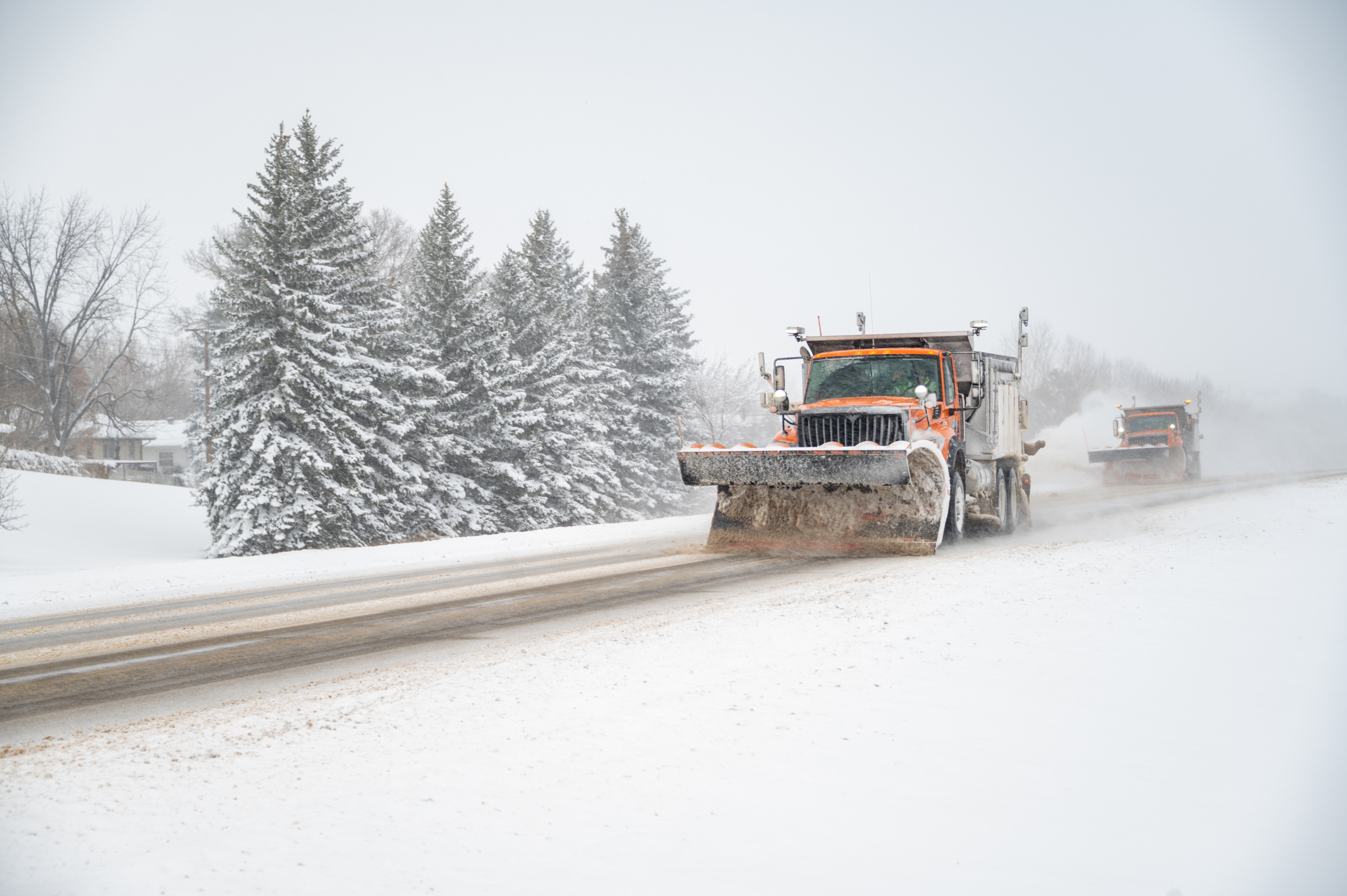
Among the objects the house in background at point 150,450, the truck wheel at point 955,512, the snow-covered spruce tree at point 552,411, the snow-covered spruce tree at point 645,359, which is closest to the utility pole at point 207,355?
the snow-covered spruce tree at point 552,411

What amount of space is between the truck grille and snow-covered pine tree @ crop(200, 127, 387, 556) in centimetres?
1371

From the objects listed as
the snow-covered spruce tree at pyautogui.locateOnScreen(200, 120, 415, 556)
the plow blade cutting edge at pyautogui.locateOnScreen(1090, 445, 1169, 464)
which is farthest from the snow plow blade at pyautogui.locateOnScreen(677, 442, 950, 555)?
the plow blade cutting edge at pyautogui.locateOnScreen(1090, 445, 1169, 464)

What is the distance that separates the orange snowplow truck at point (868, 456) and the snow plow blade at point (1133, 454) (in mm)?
17817

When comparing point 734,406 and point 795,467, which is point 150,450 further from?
point 795,467

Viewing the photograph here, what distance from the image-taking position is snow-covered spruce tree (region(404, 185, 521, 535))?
1145 inches

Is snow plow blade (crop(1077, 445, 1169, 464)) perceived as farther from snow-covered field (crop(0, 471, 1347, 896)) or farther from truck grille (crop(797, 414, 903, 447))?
snow-covered field (crop(0, 471, 1347, 896))

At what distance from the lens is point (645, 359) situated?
39656 mm

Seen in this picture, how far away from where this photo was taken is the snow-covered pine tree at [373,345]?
23.9 metres

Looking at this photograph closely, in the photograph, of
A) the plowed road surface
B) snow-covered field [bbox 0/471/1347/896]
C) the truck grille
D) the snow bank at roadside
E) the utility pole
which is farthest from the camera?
the utility pole

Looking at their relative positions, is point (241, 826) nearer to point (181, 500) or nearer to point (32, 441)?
point (181, 500)

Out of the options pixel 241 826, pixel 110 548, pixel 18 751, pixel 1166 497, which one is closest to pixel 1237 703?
pixel 241 826

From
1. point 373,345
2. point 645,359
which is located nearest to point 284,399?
point 373,345

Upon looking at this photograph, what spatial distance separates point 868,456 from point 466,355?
20.5m

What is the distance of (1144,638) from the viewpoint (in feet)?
19.6
